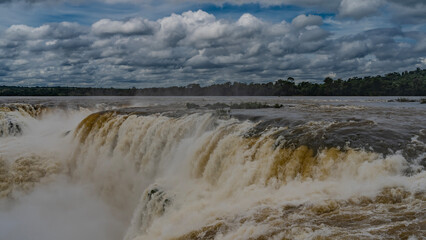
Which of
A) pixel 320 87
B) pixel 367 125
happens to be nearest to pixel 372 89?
pixel 320 87

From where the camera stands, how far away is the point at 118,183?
600 inches

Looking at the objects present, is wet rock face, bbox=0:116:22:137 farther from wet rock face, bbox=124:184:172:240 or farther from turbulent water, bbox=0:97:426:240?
wet rock face, bbox=124:184:172:240

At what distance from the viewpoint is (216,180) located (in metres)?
10.6

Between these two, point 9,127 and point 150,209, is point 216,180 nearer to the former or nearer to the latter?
point 150,209

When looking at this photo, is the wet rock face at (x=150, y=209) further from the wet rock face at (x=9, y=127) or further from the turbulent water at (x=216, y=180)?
the wet rock face at (x=9, y=127)

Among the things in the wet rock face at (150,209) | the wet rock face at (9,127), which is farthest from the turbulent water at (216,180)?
the wet rock face at (9,127)

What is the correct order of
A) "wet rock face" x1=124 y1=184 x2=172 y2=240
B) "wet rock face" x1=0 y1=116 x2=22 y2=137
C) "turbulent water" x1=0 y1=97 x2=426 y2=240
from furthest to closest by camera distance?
1. "wet rock face" x1=0 y1=116 x2=22 y2=137
2. "wet rock face" x1=124 y1=184 x2=172 y2=240
3. "turbulent water" x1=0 y1=97 x2=426 y2=240

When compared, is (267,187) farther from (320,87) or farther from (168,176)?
(320,87)

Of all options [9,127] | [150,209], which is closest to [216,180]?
[150,209]

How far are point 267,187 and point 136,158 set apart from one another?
8102 mm

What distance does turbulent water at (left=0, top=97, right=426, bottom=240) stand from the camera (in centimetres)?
638

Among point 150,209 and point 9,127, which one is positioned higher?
point 9,127

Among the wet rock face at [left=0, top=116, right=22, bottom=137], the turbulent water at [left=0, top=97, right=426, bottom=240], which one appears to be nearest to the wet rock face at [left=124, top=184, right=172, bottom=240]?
the turbulent water at [left=0, top=97, right=426, bottom=240]

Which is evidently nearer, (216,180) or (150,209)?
(150,209)
